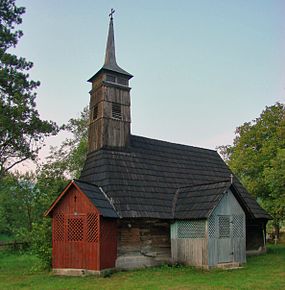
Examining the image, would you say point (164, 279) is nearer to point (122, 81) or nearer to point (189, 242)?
point (189, 242)

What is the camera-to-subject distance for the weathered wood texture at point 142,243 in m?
14.9

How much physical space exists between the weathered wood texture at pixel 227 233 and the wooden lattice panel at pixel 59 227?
5924 mm

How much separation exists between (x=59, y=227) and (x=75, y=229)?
0.85 metres

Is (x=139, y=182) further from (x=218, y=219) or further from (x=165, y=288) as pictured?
(x=165, y=288)

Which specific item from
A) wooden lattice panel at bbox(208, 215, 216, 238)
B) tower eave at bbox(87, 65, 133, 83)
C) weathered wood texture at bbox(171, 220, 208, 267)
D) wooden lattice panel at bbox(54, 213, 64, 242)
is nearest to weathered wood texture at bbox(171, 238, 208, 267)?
weathered wood texture at bbox(171, 220, 208, 267)

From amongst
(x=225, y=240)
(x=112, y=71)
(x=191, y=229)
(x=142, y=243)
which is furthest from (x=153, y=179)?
(x=112, y=71)

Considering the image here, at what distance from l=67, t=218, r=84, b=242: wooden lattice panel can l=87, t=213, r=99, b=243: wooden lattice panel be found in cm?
38

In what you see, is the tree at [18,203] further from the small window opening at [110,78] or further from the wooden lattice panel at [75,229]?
the wooden lattice panel at [75,229]

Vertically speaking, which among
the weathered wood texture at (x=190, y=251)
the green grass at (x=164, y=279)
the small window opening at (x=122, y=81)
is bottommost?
the green grass at (x=164, y=279)

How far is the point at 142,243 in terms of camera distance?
15.5 m

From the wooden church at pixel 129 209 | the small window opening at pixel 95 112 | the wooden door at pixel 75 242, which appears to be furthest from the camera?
the small window opening at pixel 95 112

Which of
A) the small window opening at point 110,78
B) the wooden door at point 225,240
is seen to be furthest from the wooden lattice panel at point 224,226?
the small window opening at point 110,78

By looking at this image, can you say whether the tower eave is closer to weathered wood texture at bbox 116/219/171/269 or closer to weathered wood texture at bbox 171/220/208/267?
weathered wood texture at bbox 116/219/171/269

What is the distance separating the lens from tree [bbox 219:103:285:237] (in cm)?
2531
